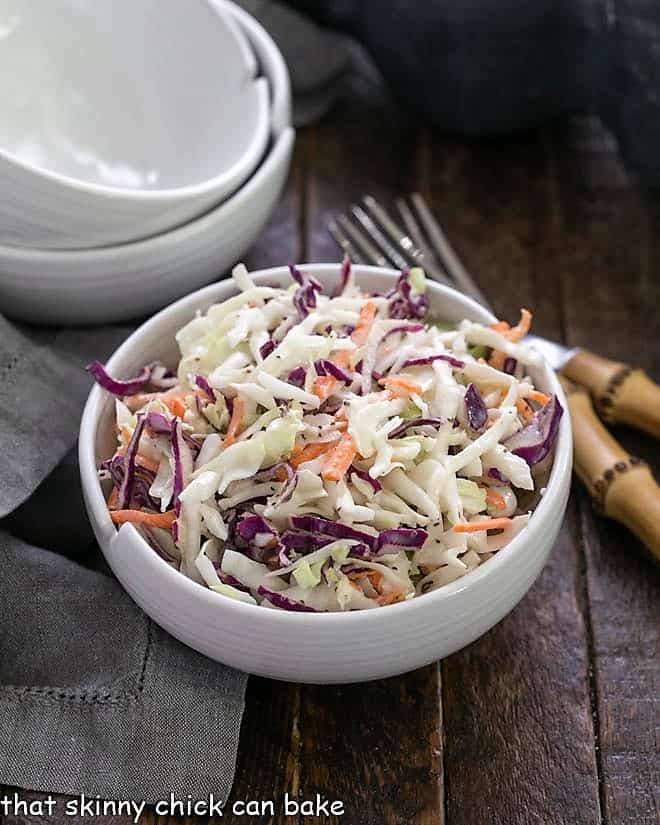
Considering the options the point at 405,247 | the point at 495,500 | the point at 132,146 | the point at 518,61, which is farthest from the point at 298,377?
the point at 518,61

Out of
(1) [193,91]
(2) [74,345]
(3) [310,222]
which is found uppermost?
(1) [193,91]

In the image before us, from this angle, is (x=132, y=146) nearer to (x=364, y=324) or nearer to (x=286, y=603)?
(x=364, y=324)

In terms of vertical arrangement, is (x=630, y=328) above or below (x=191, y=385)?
below

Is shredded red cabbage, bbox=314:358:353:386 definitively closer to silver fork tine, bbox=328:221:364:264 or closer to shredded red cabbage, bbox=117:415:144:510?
shredded red cabbage, bbox=117:415:144:510

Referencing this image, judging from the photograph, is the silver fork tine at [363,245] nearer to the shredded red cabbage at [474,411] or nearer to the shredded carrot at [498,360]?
the shredded carrot at [498,360]

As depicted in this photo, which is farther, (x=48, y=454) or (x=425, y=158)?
(x=425, y=158)

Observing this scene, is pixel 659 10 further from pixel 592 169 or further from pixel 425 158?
pixel 425 158

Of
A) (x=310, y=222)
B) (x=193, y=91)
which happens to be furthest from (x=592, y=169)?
(x=193, y=91)

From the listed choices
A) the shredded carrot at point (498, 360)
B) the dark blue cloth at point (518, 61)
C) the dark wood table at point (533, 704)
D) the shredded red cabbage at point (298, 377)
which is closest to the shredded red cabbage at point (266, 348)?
the shredded red cabbage at point (298, 377)
